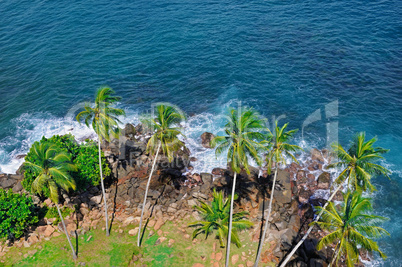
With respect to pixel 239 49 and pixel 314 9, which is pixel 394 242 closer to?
pixel 239 49

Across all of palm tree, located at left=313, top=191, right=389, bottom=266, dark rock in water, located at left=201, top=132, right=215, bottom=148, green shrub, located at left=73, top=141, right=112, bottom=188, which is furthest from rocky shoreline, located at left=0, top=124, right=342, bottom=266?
palm tree, located at left=313, top=191, right=389, bottom=266

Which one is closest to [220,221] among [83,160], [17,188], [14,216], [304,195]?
[304,195]

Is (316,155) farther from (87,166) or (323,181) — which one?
(87,166)

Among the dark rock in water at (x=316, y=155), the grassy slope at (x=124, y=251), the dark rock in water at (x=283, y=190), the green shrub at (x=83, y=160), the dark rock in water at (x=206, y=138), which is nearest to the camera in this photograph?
the grassy slope at (x=124, y=251)

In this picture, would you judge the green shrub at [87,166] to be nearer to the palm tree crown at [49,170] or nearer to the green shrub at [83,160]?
the green shrub at [83,160]

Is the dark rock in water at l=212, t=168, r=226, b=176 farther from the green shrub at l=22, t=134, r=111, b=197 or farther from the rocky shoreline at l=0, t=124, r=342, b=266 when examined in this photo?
the green shrub at l=22, t=134, r=111, b=197

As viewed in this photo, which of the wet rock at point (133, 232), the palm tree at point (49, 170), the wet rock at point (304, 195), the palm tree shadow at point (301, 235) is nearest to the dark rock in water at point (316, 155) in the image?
the wet rock at point (304, 195)
